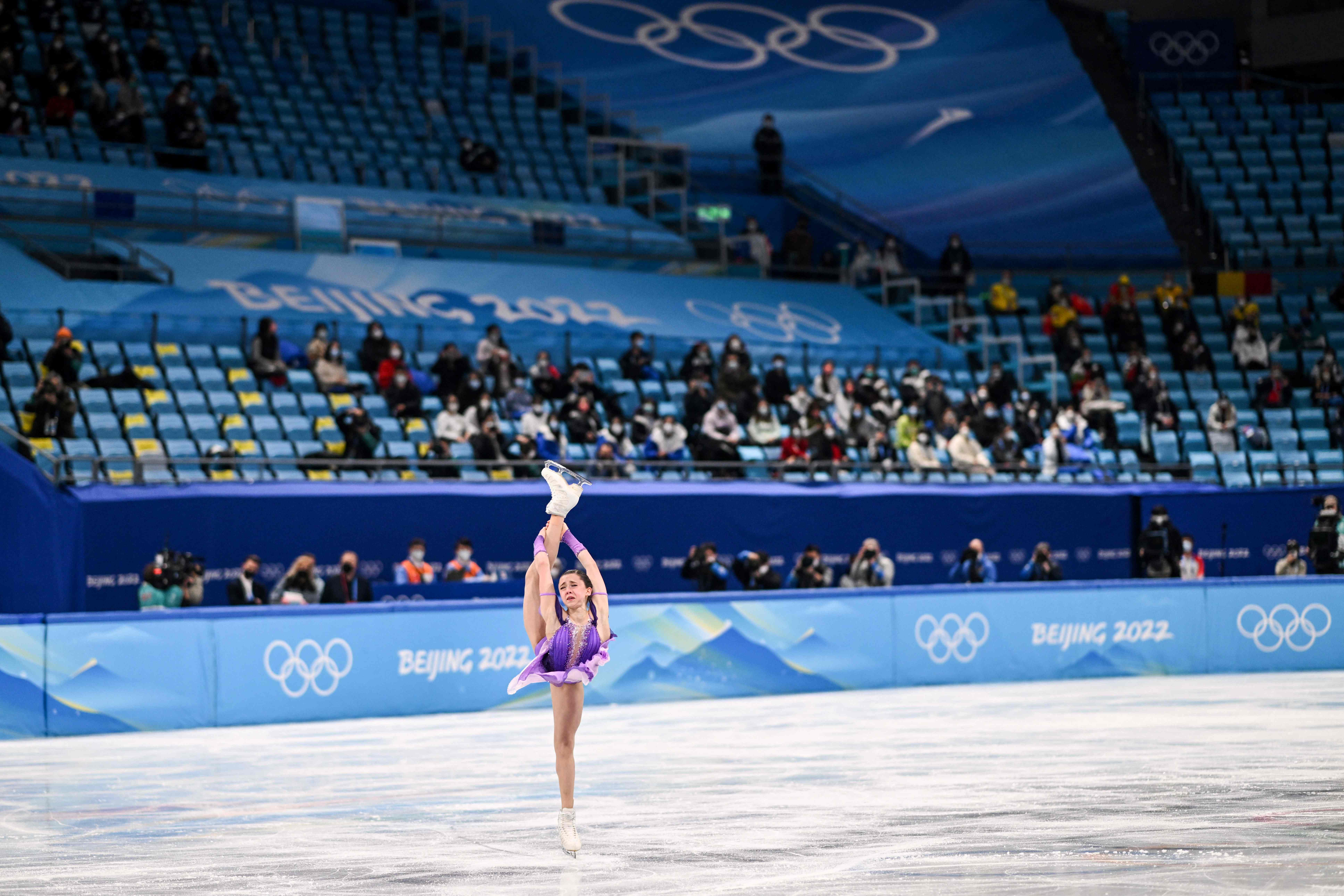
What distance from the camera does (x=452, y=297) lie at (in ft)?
91.0

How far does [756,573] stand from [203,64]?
17489 millimetres

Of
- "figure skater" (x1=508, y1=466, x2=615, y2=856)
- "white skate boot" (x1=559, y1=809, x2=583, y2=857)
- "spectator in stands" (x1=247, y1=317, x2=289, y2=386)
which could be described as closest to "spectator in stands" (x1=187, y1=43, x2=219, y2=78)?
"spectator in stands" (x1=247, y1=317, x2=289, y2=386)

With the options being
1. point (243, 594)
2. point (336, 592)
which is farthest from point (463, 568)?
point (243, 594)

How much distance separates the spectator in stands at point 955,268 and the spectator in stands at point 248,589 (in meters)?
20.6

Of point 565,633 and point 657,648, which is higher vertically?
point 565,633

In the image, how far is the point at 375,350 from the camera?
2395 centimetres

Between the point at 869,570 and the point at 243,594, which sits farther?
the point at 869,570

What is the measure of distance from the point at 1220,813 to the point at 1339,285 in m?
27.6

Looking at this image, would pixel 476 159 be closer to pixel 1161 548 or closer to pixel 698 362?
pixel 698 362

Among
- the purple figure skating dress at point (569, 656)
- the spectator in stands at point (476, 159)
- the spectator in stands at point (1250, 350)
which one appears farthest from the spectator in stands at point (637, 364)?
the purple figure skating dress at point (569, 656)

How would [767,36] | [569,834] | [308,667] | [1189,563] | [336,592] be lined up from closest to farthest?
[569,834] → [308,667] → [336,592] → [1189,563] → [767,36]

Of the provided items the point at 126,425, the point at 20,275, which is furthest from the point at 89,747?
the point at 20,275

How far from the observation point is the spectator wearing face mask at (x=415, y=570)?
1886 cm

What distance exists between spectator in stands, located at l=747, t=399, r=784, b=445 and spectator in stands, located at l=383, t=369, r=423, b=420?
5.23 metres
